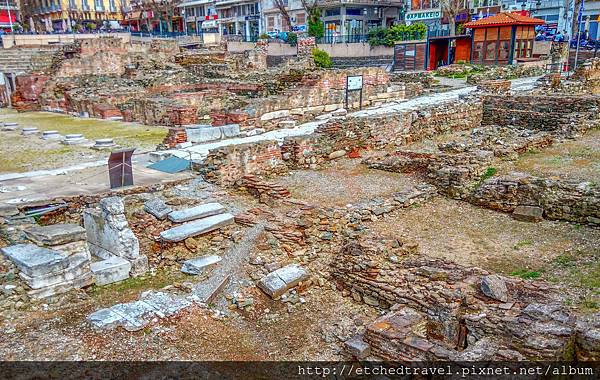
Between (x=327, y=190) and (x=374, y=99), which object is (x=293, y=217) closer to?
(x=327, y=190)

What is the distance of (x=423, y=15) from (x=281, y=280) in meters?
45.2

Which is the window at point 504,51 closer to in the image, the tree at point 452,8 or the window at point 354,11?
the tree at point 452,8

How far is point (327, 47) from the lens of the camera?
4078cm

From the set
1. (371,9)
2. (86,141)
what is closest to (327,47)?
(371,9)

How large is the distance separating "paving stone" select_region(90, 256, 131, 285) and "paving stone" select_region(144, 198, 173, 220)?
1.38m

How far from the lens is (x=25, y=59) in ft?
104

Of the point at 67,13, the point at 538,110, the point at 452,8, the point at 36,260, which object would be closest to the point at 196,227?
the point at 36,260

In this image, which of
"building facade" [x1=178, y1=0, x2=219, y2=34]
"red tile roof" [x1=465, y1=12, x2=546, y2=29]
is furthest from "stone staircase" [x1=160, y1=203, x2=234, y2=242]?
"building facade" [x1=178, y1=0, x2=219, y2=34]

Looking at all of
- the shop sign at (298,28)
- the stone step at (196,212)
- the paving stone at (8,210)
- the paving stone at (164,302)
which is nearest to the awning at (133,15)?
the shop sign at (298,28)

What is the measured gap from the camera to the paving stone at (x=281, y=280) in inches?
269

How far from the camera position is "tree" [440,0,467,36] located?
3991 centimetres

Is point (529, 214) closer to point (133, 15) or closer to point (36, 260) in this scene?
point (36, 260)

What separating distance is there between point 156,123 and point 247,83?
426cm

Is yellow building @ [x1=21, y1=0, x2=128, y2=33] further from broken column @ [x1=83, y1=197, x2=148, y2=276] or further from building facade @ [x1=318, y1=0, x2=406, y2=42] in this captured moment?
broken column @ [x1=83, y1=197, x2=148, y2=276]
